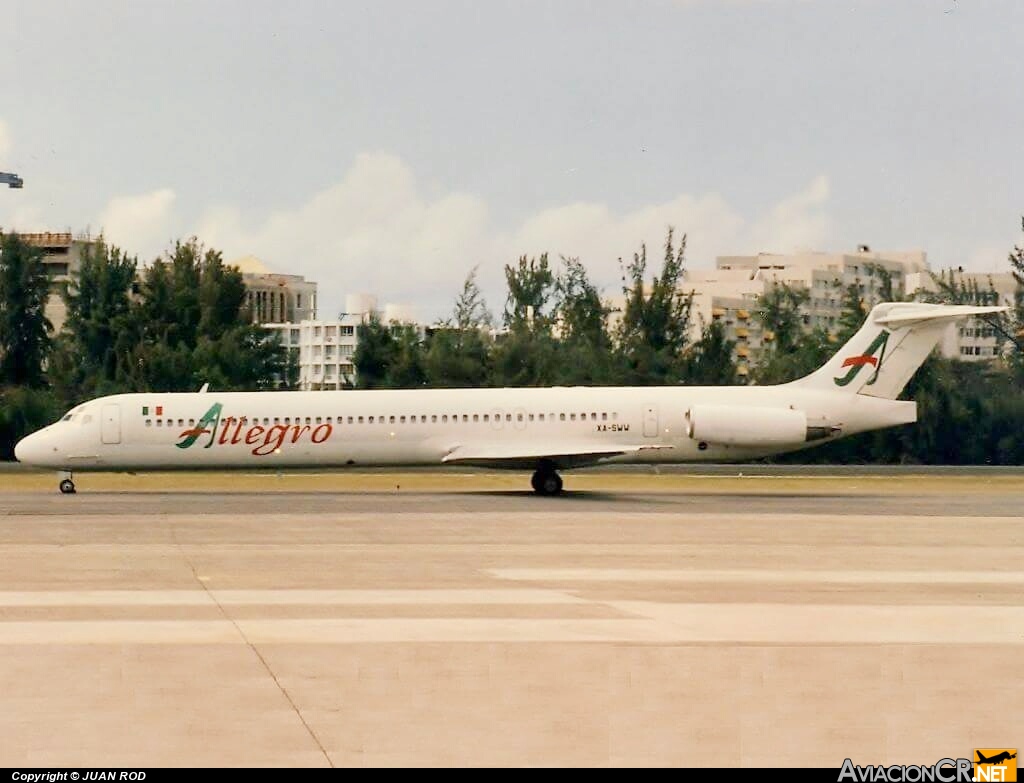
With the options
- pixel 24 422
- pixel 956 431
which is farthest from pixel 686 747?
pixel 956 431

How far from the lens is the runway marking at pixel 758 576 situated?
18.7 m

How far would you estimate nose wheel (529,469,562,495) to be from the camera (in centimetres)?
3778

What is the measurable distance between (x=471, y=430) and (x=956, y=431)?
106 feet

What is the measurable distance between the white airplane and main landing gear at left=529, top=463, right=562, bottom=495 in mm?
35

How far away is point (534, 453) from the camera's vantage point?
37094 mm

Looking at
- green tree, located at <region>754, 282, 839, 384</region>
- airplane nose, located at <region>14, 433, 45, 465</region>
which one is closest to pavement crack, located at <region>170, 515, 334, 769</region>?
airplane nose, located at <region>14, 433, 45, 465</region>

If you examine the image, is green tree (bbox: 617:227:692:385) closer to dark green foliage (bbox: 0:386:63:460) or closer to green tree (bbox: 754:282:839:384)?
green tree (bbox: 754:282:839:384)

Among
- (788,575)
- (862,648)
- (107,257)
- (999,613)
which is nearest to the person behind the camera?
(862,648)

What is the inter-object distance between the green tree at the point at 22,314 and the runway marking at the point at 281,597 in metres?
62.7

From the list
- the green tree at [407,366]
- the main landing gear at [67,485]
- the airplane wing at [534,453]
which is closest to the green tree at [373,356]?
the green tree at [407,366]

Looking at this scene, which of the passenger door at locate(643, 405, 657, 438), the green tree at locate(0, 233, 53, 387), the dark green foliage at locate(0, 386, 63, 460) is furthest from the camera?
the green tree at locate(0, 233, 53, 387)

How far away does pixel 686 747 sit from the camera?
9078mm

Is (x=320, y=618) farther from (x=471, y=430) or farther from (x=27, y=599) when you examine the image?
(x=471, y=430)

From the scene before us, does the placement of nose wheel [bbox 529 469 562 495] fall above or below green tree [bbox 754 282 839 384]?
below
